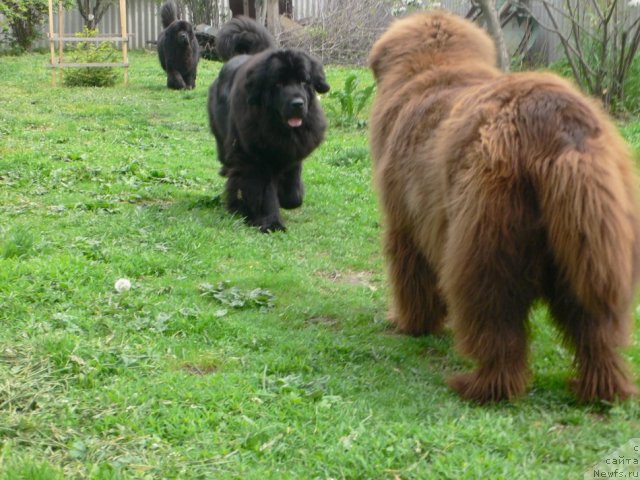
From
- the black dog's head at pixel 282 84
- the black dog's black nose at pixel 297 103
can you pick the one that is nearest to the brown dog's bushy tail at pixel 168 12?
the black dog's head at pixel 282 84

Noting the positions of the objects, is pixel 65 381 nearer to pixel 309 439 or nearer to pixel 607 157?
pixel 309 439

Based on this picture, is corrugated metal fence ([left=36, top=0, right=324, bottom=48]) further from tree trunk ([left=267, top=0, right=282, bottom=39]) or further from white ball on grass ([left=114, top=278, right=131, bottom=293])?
white ball on grass ([left=114, top=278, right=131, bottom=293])

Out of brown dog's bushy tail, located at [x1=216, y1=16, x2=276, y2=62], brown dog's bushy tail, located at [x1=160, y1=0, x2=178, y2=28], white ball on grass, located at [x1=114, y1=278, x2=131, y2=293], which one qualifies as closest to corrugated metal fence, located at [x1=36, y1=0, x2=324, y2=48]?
brown dog's bushy tail, located at [x1=160, y1=0, x2=178, y2=28]

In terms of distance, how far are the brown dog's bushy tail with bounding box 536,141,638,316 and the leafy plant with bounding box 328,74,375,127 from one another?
790 cm

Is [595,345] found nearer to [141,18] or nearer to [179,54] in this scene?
[179,54]

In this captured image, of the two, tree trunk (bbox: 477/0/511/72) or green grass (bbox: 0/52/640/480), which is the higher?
tree trunk (bbox: 477/0/511/72)

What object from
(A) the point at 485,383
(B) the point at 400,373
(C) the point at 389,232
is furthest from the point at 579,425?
(C) the point at 389,232

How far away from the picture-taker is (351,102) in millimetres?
11180

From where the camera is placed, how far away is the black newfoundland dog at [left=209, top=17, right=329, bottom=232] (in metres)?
6.71

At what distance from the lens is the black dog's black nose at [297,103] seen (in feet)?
21.7

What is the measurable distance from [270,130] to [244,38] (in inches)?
72.4

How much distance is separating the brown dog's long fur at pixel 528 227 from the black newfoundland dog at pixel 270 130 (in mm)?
3023

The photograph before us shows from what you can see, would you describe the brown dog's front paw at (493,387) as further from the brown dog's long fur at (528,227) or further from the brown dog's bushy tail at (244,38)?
the brown dog's bushy tail at (244,38)

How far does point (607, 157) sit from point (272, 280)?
2.80m
